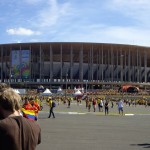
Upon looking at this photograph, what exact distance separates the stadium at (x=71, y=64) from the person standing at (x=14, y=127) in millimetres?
106209

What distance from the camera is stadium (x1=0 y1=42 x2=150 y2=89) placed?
112250 mm

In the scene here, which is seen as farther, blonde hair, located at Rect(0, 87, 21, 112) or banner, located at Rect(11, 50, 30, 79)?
banner, located at Rect(11, 50, 30, 79)

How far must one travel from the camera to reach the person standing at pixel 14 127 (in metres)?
3.09

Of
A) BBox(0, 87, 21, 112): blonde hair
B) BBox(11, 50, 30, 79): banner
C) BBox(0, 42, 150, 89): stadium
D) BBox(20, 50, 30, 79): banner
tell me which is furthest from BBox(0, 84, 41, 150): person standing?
BBox(20, 50, 30, 79): banner

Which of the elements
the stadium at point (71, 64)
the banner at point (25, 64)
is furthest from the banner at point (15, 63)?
the banner at point (25, 64)

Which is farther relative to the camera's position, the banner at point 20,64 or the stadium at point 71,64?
the stadium at point 71,64

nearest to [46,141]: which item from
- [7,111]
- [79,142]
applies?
[79,142]

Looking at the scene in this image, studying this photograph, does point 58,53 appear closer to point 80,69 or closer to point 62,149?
point 80,69

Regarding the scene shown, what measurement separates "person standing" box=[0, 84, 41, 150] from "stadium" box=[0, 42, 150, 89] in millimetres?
106209

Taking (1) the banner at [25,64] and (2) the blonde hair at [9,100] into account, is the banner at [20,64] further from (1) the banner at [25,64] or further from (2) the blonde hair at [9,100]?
(2) the blonde hair at [9,100]

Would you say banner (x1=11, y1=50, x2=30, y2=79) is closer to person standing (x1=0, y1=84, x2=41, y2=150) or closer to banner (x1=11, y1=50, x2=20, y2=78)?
banner (x1=11, y1=50, x2=20, y2=78)

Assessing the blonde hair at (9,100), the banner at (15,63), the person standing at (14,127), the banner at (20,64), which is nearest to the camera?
the person standing at (14,127)

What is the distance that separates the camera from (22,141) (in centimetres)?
317

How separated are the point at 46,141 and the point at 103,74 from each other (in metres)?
111
